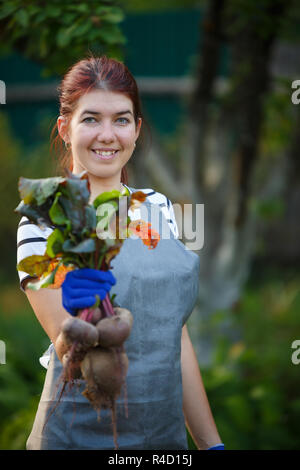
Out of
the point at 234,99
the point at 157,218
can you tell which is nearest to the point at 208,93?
the point at 234,99

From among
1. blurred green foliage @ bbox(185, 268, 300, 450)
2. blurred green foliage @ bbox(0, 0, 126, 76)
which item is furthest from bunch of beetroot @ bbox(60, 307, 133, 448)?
blurred green foliage @ bbox(185, 268, 300, 450)

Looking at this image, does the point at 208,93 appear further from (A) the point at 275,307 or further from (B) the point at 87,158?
(A) the point at 275,307

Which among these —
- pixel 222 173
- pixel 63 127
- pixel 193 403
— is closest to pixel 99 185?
pixel 63 127

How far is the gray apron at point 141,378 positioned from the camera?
171 cm

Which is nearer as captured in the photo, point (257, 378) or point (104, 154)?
point (104, 154)

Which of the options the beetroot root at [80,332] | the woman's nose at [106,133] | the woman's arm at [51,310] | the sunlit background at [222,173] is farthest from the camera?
the sunlit background at [222,173]

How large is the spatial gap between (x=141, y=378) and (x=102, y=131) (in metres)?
0.80

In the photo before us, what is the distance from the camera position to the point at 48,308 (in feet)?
5.44

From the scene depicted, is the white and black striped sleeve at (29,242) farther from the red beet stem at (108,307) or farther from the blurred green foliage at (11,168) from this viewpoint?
the blurred green foliage at (11,168)

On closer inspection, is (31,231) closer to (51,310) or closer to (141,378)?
(51,310)

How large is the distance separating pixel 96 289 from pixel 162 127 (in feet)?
21.5

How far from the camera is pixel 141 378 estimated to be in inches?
67.6

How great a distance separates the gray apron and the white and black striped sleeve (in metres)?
0.23

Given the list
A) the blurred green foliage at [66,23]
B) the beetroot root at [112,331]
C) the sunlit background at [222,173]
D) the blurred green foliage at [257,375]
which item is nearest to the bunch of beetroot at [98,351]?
the beetroot root at [112,331]
